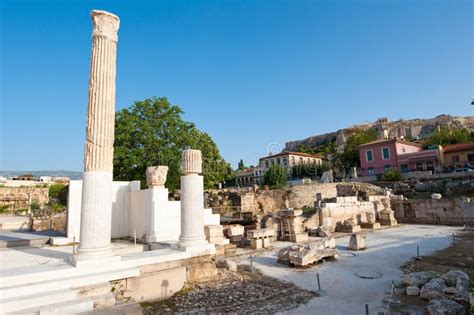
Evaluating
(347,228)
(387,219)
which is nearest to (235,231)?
(347,228)

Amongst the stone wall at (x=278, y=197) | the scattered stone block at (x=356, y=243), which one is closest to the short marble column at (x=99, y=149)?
the scattered stone block at (x=356, y=243)

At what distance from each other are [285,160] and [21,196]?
47.1m

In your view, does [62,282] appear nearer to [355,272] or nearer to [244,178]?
[355,272]

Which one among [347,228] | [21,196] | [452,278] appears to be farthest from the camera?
[21,196]

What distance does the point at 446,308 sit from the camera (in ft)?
16.1

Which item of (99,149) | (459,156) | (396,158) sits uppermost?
(396,158)

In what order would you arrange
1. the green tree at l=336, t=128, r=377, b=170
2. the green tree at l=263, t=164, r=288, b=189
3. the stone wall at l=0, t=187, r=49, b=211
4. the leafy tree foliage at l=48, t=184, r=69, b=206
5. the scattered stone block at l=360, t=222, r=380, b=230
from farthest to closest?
1. the green tree at l=336, t=128, r=377, b=170
2. the green tree at l=263, t=164, r=288, b=189
3. the stone wall at l=0, t=187, r=49, b=211
4. the leafy tree foliage at l=48, t=184, r=69, b=206
5. the scattered stone block at l=360, t=222, r=380, b=230

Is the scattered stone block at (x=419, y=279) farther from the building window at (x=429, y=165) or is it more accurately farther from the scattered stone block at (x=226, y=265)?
the building window at (x=429, y=165)

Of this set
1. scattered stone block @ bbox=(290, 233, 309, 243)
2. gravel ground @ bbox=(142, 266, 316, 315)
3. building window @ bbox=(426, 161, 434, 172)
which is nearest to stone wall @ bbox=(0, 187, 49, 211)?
scattered stone block @ bbox=(290, 233, 309, 243)

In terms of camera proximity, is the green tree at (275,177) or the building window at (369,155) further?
the green tree at (275,177)

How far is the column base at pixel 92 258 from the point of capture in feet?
19.9

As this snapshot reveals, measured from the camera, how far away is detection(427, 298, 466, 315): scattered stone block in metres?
4.86

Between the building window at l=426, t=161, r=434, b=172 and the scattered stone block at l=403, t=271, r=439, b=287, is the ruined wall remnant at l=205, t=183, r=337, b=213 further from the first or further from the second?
the scattered stone block at l=403, t=271, r=439, b=287

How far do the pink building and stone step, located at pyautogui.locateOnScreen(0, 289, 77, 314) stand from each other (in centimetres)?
3950
